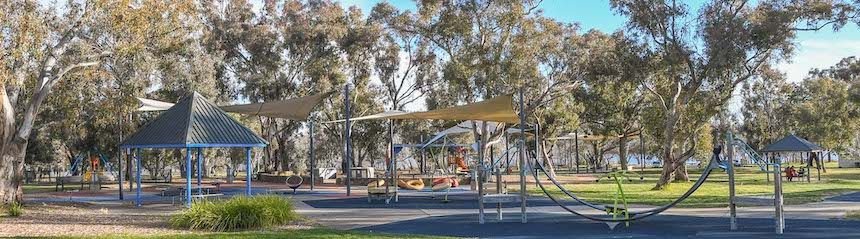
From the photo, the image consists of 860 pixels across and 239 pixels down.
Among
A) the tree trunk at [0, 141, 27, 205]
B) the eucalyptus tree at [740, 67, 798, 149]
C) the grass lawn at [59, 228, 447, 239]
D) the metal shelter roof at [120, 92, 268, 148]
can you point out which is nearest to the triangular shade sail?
the metal shelter roof at [120, 92, 268, 148]

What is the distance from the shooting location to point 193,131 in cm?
1781

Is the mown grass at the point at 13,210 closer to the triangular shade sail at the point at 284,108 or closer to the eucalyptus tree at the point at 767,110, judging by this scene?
the triangular shade sail at the point at 284,108

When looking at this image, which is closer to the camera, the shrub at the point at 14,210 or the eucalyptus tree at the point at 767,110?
the shrub at the point at 14,210

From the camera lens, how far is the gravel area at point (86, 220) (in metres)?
12.0

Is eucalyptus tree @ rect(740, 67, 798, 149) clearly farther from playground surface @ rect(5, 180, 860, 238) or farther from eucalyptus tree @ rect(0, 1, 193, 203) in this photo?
eucalyptus tree @ rect(0, 1, 193, 203)

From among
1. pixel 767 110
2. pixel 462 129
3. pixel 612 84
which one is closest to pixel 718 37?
Result: pixel 612 84

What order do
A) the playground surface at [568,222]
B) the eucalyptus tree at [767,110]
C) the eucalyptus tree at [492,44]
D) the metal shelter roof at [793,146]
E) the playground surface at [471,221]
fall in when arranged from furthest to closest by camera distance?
the eucalyptus tree at [767,110] → the metal shelter roof at [793,146] → the eucalyptus tree at [492,44] → the playground surface at [471,221] → the playground surface at [568,222]

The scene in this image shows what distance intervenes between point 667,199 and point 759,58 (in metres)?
6.77

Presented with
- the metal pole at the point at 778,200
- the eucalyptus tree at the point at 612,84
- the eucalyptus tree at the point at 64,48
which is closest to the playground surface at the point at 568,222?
the metal pole at the point at 778,200

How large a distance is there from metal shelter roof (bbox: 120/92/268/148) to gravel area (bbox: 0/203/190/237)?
1.48 metres

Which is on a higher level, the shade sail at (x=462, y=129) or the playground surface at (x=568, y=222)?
the shade sail at (x=462, y=129)

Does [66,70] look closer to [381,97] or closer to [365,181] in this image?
[365,181]

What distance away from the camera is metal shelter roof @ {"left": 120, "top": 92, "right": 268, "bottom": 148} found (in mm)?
17609

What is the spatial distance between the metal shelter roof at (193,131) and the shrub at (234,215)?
502 cm
